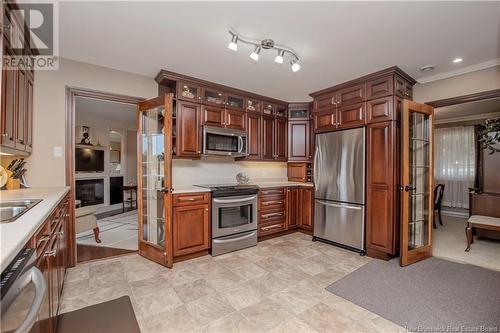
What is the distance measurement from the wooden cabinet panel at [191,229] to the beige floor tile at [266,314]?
50.7 inches

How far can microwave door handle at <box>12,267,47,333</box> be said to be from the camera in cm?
72

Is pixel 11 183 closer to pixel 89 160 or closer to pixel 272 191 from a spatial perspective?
pixel 272 191

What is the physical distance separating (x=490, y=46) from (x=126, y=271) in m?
4.64

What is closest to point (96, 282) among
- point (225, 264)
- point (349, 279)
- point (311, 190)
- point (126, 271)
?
point (126, 271)

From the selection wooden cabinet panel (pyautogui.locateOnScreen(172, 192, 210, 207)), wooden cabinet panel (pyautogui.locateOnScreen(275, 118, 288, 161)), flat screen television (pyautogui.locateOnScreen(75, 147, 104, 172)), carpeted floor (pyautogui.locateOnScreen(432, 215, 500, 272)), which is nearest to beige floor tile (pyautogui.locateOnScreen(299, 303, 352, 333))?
wooden cabinet panel (pyautogui.locateOnScreen(172, 192, 210, 207))

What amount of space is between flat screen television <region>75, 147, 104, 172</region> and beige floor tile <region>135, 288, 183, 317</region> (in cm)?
507

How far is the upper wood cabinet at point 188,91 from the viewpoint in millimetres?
3229

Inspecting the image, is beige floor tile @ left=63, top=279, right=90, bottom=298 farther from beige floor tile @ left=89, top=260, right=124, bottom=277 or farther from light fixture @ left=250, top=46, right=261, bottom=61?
light fixture @ left=250, top=46, right=261, bottom=61

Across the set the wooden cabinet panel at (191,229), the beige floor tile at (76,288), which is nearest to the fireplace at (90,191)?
the beige floor tile at (76,288)

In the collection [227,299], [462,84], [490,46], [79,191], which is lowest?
[227,299]

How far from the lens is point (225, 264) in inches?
117

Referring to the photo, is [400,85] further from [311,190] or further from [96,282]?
[96,282]

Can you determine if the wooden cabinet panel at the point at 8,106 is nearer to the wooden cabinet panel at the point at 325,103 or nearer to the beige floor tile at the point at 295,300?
the beige floor tile at the point at 295,300

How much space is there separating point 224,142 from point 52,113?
212 cm
